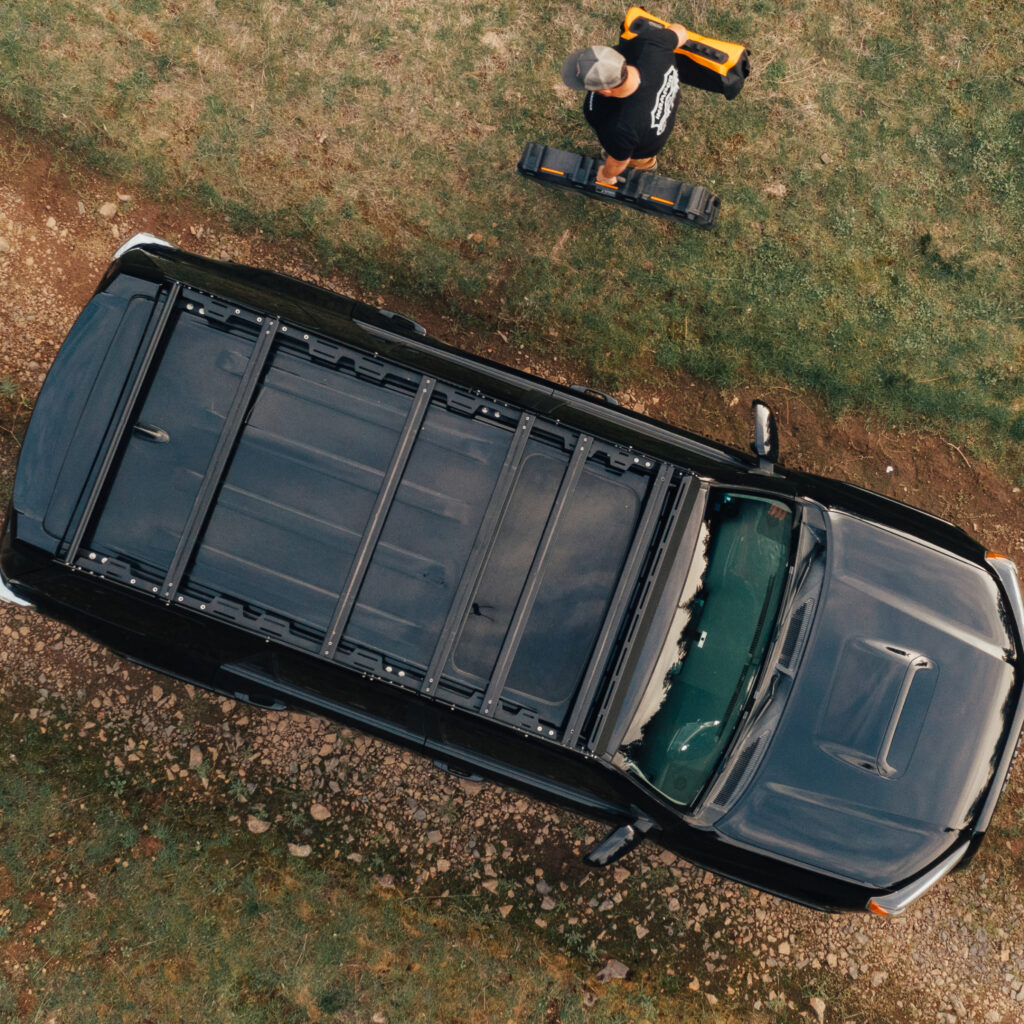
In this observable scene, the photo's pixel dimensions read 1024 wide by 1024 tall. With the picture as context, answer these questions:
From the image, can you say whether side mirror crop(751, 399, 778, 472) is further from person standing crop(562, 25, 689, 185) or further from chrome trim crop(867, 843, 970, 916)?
chrome trim crop(867, 843, 970, 916)

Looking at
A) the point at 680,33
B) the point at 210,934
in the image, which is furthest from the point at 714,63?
the point at 210,934

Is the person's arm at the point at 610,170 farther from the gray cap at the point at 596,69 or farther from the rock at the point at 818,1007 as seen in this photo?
the rock at the point at 818,1007

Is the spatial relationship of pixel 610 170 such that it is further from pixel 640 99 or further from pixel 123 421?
pixel 123 421

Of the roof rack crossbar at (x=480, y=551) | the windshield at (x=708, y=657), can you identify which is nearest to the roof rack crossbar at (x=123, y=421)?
the roof rack crossbar at (x=480, y=551)

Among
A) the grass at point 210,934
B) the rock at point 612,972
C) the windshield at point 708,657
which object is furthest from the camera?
the rock at point 612,972

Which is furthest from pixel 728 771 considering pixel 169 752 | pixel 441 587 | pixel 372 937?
pixel 169 752
